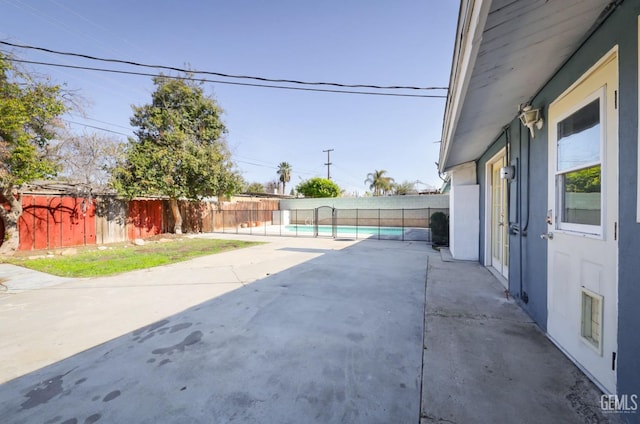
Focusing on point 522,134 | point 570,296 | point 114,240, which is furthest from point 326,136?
point 570,296

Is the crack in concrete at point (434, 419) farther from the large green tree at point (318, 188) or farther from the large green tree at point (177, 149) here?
the large green tree at point (318, 188)

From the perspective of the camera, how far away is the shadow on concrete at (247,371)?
1692 mm

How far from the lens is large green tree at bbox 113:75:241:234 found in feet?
35.9

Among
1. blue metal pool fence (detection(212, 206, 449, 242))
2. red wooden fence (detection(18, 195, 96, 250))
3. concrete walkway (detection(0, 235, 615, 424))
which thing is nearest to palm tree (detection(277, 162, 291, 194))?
blue metal pool fence (detection(212, 206, 449, 242))

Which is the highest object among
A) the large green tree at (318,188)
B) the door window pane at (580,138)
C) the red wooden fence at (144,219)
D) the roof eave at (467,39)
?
the large green tree at (318,188)

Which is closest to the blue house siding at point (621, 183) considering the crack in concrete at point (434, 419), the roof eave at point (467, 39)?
the roof eave at point (467, 39)

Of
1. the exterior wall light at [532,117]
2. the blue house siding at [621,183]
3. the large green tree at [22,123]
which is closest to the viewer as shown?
the blue house siding at [621,183]

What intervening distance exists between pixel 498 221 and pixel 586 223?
371 centimetres

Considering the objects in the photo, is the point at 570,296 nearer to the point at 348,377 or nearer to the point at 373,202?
the point at 348,377

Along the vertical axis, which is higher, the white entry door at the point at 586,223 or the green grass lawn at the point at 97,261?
the white entry door at the point at 586,223

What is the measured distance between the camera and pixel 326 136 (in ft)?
84.9

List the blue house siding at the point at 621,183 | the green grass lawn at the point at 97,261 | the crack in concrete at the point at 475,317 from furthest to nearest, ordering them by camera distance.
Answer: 1. the green grass lawn at the point at 97,261
2. the crack in concrete at the point at 475,317
3. the blue house siding at the point at 621,183

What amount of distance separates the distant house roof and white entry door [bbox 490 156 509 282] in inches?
95.6

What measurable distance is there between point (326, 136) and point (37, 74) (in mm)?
21126
